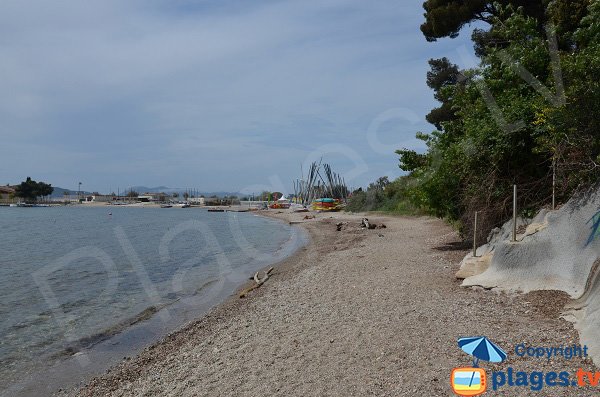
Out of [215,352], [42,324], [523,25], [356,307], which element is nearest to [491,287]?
[356,307]

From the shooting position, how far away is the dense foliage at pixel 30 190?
133 metres

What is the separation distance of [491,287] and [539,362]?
3603mm

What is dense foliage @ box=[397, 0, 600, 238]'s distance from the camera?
845 centimetres

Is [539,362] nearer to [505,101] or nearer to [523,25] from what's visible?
[505,101]

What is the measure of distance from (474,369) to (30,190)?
149291 mm

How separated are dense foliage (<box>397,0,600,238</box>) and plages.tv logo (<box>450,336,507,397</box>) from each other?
4.10 m

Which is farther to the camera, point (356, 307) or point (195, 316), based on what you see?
point (195, 316)

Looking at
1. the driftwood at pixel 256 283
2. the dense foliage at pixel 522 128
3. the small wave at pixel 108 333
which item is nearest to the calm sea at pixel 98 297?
the small wave at pixel 108 333

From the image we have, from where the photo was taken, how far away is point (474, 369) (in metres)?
4.89

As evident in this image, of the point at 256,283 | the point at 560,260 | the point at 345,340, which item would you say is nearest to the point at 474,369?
the point at 345,340

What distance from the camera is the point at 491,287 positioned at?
27.7 feet

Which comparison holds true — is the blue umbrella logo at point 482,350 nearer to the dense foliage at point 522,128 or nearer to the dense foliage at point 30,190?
the dense foliage at point 522,128

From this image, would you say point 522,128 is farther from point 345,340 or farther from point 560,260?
point 345,340

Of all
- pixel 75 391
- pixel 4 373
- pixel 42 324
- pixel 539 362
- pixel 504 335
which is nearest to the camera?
pixel 539 362
